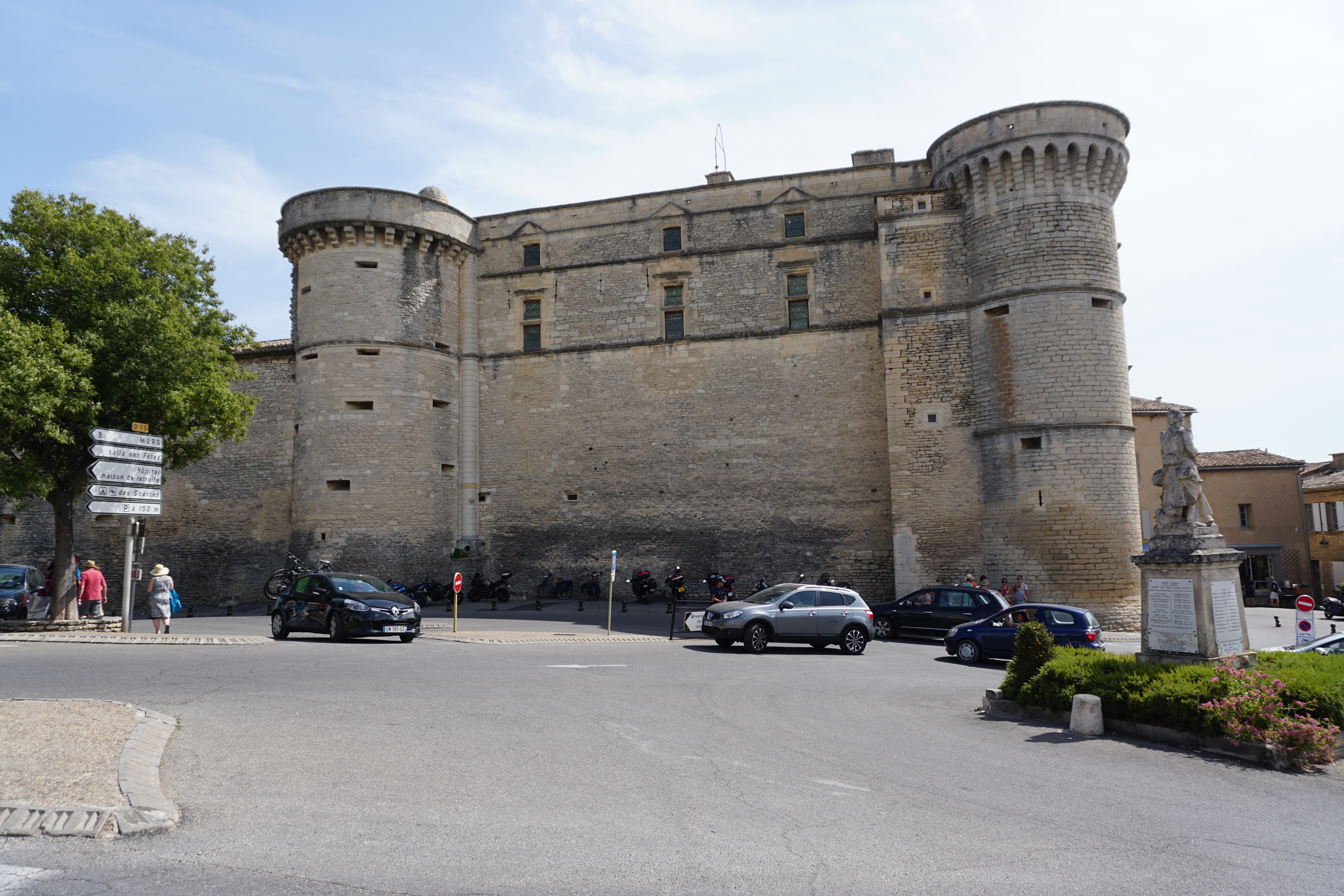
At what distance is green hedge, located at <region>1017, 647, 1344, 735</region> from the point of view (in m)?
7.30

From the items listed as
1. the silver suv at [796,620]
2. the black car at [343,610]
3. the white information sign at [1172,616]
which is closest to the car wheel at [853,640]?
the silver suv at [796,620]

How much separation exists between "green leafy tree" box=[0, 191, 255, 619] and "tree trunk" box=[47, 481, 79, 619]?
2 cm

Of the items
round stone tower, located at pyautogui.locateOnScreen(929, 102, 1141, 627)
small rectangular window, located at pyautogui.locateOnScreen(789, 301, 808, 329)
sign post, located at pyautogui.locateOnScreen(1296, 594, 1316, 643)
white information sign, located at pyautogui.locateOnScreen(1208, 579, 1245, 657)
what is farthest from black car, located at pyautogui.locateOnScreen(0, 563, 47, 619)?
sign post, located at pyautogui.locateOnScreen(1296, 594, 1316, 643)

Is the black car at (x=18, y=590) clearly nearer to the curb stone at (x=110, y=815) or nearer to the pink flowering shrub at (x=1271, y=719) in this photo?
the curb stone at (x=110, y=815)

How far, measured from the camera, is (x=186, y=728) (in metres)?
7.01

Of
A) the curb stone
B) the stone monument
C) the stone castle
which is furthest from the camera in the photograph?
the stone castle

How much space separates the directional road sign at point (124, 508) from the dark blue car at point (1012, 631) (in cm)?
1486

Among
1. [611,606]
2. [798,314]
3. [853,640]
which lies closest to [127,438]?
[611,606]

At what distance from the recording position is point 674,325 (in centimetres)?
2633

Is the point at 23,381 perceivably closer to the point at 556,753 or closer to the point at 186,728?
the point at 186,728

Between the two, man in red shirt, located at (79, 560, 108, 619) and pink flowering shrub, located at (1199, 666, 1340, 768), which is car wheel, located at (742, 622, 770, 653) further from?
man in red shirt, located at (79, 560, 108, 619)

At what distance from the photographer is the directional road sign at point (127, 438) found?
14.7 metres

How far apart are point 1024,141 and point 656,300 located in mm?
11492

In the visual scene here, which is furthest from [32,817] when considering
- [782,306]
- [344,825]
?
[782,306]
